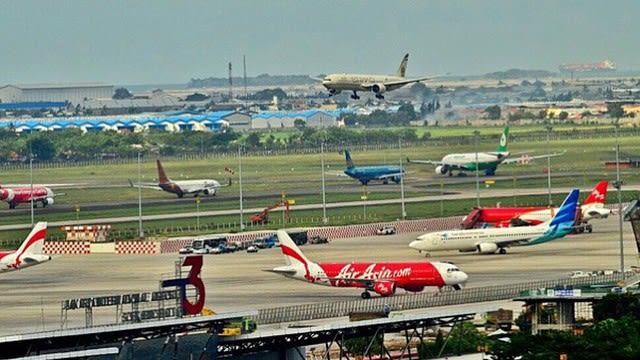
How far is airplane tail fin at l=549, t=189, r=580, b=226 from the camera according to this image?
12756 centimetres

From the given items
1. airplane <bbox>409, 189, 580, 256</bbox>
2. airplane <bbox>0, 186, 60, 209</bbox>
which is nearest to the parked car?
airplane <bbox>409, 189, 580, 256</bbox>

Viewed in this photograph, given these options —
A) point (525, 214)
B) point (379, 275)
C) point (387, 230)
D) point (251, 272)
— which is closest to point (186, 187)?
point (387, 230)

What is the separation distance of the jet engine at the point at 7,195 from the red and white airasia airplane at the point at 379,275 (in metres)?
75.5

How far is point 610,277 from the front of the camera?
94.1m

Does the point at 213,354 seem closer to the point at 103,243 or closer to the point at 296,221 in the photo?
the point at 103,243

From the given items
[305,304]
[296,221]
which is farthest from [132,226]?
[305,304]

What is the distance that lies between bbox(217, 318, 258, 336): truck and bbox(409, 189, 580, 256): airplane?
5973 cm

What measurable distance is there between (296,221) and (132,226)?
11250mm

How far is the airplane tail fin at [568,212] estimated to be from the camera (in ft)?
419

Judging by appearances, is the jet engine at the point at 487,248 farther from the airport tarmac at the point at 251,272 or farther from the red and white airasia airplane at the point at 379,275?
the red and white airasia airplane at the point at 379,275

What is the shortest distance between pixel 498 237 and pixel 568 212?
431 centimetres

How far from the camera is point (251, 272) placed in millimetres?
117625

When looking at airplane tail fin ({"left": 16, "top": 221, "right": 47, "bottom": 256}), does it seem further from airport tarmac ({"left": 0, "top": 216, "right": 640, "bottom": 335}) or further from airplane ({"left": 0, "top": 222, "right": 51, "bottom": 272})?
airport tarmac ({"left": 0, "top": 216, "right": 640, "bottom": 335})

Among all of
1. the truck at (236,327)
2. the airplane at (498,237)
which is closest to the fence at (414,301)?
the truck at (236,327)
